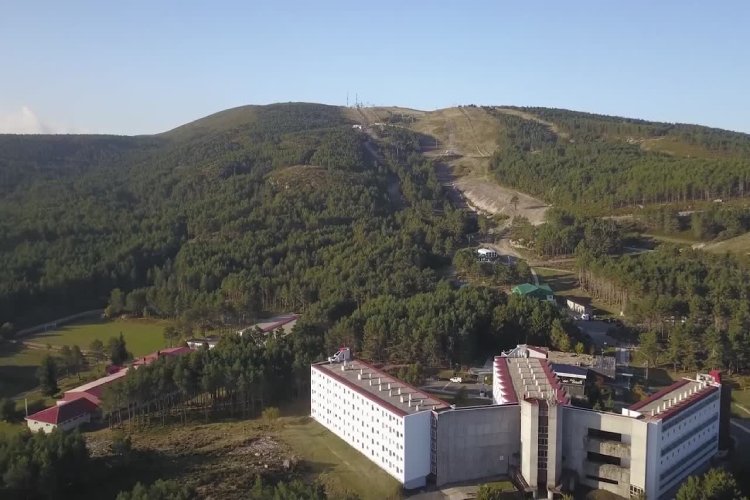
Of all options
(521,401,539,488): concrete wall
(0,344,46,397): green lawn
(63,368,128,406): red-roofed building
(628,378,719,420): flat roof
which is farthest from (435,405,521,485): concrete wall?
(0,344,46,397): green lawn

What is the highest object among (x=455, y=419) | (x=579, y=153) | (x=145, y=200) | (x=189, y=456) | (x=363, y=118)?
(x=363, y=118)

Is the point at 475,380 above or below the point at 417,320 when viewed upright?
below

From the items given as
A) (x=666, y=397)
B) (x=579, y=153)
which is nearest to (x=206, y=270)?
(x=666, y=397)

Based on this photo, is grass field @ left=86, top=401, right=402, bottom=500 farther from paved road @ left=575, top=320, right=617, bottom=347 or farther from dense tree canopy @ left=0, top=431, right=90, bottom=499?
paved road @ left=575, top=320, right=617, bottom=347

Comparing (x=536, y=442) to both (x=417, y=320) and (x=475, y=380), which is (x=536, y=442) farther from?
(x=417, y=320)

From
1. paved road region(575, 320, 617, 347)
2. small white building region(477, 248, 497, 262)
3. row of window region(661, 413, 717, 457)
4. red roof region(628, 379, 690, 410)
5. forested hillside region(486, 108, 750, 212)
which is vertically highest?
forested hillside region(486, 108, 750, 212)

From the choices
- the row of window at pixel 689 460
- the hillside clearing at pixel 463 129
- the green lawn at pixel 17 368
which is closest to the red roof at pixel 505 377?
the row of window at pixel 689 460
